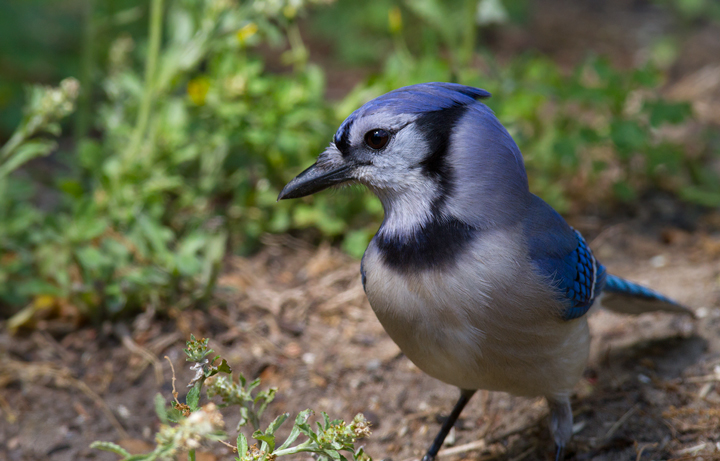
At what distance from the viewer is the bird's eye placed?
2047mm

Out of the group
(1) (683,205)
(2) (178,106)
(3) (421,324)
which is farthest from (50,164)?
(1) (683,205)

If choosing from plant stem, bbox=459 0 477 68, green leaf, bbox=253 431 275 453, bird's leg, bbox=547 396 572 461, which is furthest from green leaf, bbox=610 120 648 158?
green leaf, bbox=253 431 275 453

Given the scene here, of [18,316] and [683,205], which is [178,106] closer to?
[18,316]

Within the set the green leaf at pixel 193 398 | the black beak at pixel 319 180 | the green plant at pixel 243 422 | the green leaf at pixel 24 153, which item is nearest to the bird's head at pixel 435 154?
the black beak at pixel 319 180

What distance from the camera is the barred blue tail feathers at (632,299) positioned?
8.59ft

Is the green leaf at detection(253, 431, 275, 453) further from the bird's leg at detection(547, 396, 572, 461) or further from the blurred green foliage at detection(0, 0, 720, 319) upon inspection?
the blurred green foliage at detection(0, 0, 720, 319)

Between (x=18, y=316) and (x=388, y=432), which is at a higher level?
(x=18, y=316)

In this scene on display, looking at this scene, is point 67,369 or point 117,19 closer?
point 67,369

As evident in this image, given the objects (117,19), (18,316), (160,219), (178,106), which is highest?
(117,19)

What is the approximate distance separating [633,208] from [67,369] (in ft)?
10.9

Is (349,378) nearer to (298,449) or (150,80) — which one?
(298,449)

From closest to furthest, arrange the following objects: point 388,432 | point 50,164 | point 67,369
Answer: point 388,432
point 67,369
point 50,164

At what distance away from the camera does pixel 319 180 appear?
2174 millimetres

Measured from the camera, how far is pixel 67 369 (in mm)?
2922
